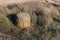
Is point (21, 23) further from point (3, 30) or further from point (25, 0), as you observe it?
point (25, 0)

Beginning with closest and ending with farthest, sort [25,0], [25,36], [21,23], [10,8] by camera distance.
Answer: [25,36], [21,23], [10,8], [25,0]

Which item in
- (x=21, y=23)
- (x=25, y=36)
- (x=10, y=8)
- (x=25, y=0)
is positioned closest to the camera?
(x=25, y=36)

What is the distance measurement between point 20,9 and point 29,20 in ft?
3.79

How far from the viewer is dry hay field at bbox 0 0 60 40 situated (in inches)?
458

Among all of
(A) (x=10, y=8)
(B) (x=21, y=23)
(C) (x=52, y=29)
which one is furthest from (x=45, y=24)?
(A) (x=10, y=8)

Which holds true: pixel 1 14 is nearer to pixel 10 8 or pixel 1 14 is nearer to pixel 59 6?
pixel 10 8

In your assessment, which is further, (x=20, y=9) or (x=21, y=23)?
(x=20, y=9)

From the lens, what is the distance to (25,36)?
11539mm

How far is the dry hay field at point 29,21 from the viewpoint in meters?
11.6

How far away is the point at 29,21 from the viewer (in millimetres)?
12609

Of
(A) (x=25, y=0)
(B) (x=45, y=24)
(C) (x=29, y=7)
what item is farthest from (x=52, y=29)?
(A) (x=25, y=0)

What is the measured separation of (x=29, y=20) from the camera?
12617mm

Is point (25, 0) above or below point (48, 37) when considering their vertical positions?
above

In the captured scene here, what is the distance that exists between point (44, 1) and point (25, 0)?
1291 millimetres
